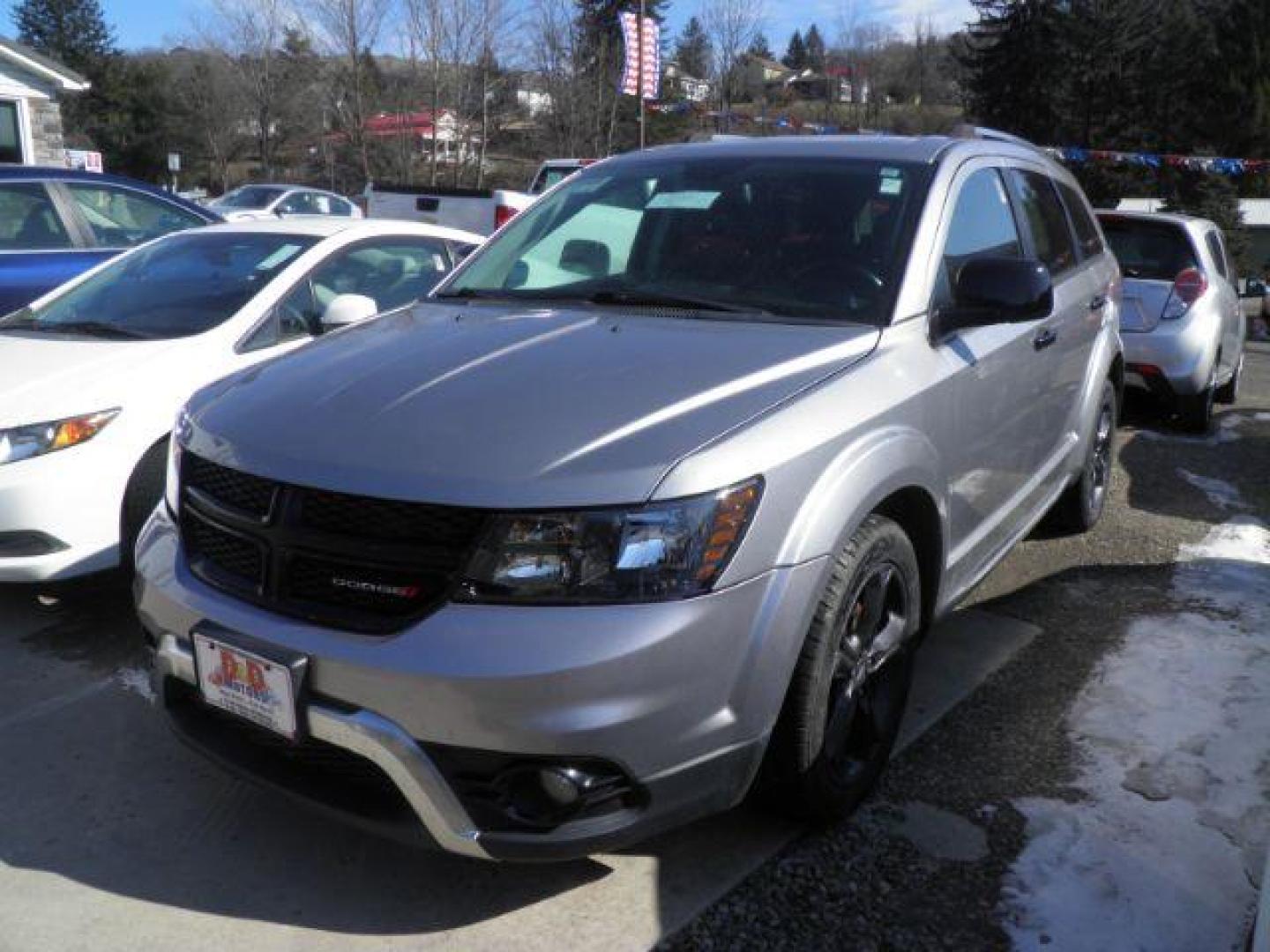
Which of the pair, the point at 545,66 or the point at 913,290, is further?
the point at 545,66

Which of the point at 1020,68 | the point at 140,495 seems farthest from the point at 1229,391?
the point at 1020,68

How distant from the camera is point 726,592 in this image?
2197mm

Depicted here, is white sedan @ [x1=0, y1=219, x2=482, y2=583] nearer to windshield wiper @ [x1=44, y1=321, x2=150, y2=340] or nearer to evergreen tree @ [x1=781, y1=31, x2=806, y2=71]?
windshield wiper @ [x1=44, y1=321, x2=150, y2=340]

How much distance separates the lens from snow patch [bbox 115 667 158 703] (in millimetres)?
3592

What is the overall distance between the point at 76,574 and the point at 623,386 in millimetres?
2408

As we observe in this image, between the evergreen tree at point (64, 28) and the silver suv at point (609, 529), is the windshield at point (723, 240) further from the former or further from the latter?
the evergreen tree at point (64, 28)

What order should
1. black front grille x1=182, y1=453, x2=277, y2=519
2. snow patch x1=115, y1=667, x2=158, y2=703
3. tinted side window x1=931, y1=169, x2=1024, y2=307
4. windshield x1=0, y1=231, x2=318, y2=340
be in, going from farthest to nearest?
1. windshield x1=0, y1=231, x2=318, y2=340
2. snow patch x1=115, y1=667, x2=158, y2=703
3. tinted side window x1=931, y1=169, x2=1024, y2=307
4. black front grille x1=182, y1=453, x2=277, y2=519

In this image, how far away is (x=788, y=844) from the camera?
9.06 feet

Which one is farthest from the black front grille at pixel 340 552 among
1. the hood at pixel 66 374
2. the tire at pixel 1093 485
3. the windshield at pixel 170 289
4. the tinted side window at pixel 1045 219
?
the tire at pixel 1093 485

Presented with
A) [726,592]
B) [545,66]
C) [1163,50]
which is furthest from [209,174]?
[726,592]

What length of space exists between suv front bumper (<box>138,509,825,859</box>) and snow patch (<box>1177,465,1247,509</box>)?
4.58 metres

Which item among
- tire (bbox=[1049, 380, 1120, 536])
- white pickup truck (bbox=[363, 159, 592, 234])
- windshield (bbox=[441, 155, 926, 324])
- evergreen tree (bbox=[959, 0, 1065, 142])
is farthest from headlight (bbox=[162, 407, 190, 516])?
evergreen tree (bbox=[959, 0, 1065, 142])

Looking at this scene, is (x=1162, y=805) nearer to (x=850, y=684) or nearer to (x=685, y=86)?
(x=850, y=684)

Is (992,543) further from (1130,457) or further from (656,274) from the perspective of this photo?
(1130,457)
